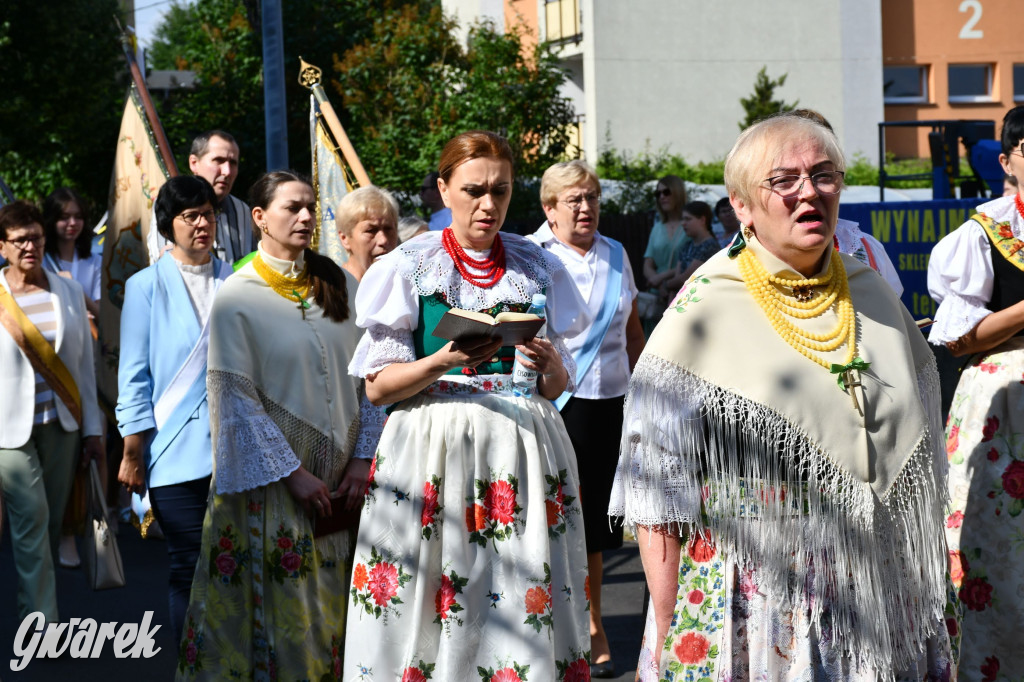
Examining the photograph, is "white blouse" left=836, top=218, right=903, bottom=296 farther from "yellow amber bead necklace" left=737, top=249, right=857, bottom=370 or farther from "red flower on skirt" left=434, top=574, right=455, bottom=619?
"red flower on skirt" left=434, top=574, right=455, bottom=619

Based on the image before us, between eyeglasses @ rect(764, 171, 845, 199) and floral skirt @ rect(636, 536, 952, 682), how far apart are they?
0.83 metres

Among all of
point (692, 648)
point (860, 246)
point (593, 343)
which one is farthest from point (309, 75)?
point (692, 648)

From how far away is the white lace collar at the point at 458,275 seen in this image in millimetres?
4066

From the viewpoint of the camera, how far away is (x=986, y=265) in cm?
445

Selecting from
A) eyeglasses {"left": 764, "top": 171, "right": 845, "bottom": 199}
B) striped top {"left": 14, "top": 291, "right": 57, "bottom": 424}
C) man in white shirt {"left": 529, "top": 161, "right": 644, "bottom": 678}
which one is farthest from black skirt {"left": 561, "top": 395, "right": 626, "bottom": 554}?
eyeglasses {"left": 764, "top": 171, "right": 845, "bottom": 199}

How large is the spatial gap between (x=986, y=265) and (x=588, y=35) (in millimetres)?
27955

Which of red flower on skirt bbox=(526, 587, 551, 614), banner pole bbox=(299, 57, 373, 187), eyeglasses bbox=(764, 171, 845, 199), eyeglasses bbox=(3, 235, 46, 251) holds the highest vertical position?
banner pole bbox=(299, 57, 373, 187)

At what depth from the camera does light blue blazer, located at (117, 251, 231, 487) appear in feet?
15.7

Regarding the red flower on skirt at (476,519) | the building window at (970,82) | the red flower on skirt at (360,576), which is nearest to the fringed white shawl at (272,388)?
the red flower on skirt at (360,576)

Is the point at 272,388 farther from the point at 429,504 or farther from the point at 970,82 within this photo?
the point at 970,82

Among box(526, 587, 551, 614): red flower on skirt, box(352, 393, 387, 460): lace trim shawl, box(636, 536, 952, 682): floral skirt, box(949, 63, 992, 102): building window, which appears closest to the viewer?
box(636, 536, 952, 682): floral skirt

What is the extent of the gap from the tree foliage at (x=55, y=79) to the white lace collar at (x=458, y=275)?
1756 centimetres

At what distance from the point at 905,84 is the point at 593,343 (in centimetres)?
3397

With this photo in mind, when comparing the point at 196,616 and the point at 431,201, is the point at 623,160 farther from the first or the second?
the point at 196,616
